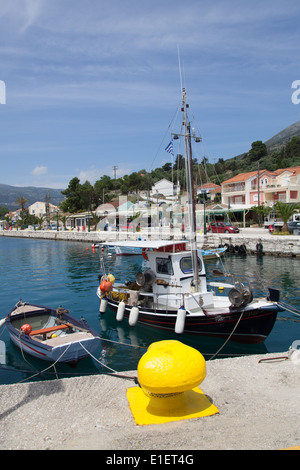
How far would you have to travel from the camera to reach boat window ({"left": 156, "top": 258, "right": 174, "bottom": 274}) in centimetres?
1400

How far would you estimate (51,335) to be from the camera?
12125 mm

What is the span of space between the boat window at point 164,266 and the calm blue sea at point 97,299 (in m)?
2.50

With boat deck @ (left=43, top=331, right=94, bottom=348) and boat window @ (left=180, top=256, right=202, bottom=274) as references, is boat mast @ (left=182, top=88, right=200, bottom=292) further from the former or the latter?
boat deck @ (left=43, top=331, right=94, bottom=348)

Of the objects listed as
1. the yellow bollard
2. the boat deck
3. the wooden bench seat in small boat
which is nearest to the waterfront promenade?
the yellow bollard

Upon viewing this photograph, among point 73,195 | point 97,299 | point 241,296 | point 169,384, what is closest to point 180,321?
point 241,296

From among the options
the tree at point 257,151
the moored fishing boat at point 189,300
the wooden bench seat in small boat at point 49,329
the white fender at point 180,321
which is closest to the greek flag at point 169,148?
the moored fishing boat at point 189,300

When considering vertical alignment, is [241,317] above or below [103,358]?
above

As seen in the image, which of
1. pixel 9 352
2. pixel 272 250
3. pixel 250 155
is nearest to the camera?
pixel 9 352

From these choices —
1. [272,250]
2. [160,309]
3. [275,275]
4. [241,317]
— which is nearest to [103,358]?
[160,309]

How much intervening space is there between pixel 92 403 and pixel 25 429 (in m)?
1.36

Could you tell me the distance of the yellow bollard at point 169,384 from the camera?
20.6 ft

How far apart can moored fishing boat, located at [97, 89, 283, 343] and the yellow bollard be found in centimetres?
536
